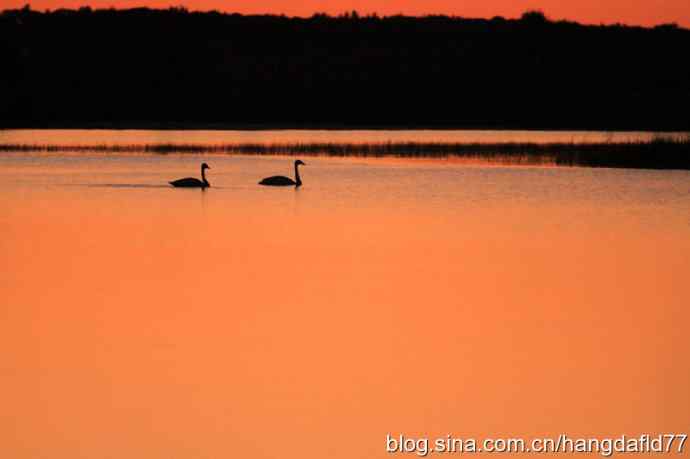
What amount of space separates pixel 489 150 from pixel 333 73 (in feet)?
153

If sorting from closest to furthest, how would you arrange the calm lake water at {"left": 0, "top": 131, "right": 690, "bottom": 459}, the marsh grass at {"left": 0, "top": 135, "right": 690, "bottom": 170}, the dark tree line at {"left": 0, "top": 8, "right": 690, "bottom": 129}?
the calm lake water at {"left": 0, "top": 131, "right": 690, "bottom": 459}, the marsh grass at {"left": 0, "top": 135, "right": 690, "bottom": 170}, the dark tree line at {"left": 0, "top": 8, "right": 690, "bottom": 129}

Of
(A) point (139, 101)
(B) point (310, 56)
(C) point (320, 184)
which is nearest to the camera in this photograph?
(C) point (320, 184)

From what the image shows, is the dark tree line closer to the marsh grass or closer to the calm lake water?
the marsh grass

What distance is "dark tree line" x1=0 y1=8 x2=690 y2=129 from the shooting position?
71.6 m

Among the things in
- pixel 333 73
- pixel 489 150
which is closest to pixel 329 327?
pixel 489 150

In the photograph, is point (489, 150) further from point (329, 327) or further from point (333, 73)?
point (333, 73)

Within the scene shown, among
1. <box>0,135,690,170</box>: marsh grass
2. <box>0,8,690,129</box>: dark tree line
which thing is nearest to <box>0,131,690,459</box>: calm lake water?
<box>0,135,690,170</box>: marsh grass

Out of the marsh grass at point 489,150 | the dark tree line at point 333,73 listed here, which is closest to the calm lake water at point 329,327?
the marsh grass at point 489,150

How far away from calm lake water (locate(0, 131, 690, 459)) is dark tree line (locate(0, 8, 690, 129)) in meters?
41.0

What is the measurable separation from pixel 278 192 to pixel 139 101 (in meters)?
54.3

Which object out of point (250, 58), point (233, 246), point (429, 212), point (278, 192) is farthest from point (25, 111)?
point (233, 246)

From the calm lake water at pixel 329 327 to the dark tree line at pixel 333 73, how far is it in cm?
4101

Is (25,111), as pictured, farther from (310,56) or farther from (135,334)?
(135,334)

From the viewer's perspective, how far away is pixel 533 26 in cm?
9812
